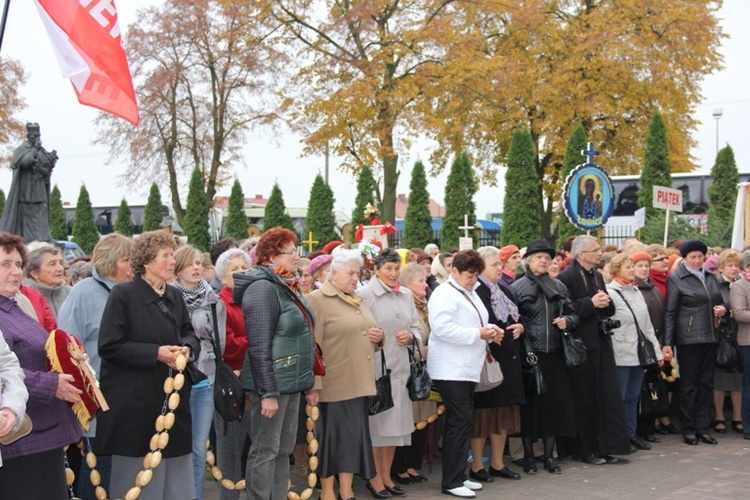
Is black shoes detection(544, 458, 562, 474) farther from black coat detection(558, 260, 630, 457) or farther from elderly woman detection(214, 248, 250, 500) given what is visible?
elderly woman detection(214, 248, 250, 500)

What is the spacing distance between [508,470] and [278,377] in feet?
9.73

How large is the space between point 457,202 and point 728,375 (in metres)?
16.1

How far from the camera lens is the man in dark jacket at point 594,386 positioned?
8.48 meters

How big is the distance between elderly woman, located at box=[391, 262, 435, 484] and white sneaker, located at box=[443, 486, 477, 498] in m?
0.59

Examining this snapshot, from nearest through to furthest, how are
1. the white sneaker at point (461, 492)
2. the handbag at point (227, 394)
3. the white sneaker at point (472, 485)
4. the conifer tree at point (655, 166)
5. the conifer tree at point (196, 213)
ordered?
the handbag at point (227, 394)
the white sneaker at point (461, 492)
the white sneaker at point (472, 485)
the conifer tree at point (655, 166)
the conifer tree at point (196, 213)

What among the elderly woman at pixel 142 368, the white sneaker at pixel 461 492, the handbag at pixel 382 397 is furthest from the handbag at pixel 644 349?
the elderly woman at pixel 142 368

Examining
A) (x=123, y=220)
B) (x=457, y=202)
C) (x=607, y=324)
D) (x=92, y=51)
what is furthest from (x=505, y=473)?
(x=123, y=220)

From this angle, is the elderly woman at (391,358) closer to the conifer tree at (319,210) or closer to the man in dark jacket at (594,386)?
the man in dark jacket at (594,386)

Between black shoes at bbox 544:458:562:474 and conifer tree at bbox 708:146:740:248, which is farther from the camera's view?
conifer tree at bbox 708:146:740:248

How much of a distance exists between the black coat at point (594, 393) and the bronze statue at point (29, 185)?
6511 mm

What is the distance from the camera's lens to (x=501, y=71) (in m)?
27.0

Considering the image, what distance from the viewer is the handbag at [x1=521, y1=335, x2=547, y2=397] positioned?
791cm

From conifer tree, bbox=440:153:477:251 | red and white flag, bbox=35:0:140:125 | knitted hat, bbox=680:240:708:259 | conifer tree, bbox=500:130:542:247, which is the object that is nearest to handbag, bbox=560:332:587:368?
knitted hat, bbox=680:240:708:259

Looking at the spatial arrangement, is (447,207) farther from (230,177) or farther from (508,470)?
(508,470)
